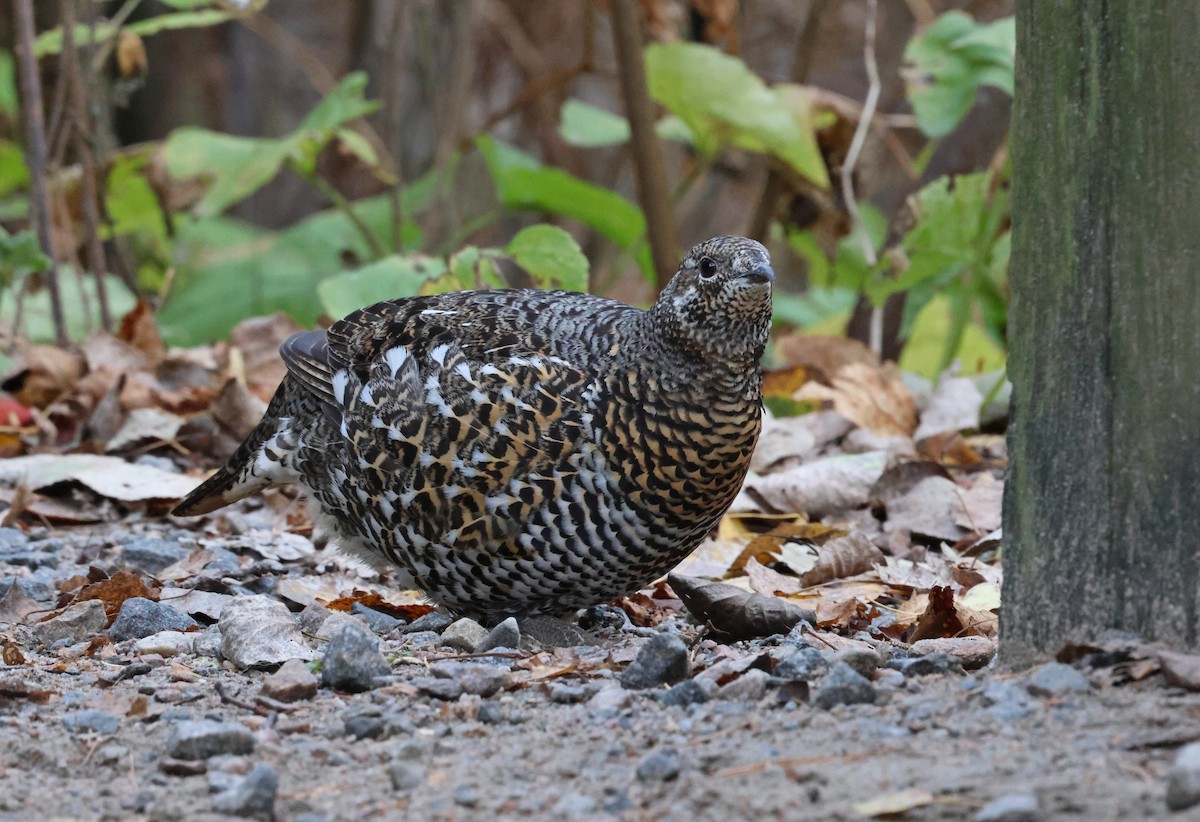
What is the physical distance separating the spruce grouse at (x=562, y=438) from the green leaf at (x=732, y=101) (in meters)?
2.89

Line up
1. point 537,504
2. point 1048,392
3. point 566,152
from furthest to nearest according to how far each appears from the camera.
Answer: point 566,152 → point 537,504 → point 1048,392

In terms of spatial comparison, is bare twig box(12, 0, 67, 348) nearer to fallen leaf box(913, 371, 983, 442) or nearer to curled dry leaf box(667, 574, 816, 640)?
fallen leaf box(913, 371, 983, 442)

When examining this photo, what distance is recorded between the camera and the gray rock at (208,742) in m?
2.61

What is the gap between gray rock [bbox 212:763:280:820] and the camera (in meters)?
2.34

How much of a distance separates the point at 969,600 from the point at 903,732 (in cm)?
136

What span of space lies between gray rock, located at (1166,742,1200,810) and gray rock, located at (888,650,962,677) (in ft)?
2.74

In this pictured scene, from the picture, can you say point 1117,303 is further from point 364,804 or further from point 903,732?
point 364,804

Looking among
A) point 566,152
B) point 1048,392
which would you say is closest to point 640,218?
point 566,152

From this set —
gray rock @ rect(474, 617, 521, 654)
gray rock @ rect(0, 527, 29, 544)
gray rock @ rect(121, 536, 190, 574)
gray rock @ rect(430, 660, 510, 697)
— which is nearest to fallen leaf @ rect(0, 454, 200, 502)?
gray rock @ rect(0, 527, 29, 544)

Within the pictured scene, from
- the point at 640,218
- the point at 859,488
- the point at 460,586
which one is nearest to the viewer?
the point at 460,586

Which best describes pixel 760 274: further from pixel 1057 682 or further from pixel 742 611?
pixel 1057 682

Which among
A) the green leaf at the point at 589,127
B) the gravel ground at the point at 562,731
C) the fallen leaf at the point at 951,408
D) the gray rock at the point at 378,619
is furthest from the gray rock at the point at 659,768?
the green leaf at the point at 589,127

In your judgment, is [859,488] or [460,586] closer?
[460,586]

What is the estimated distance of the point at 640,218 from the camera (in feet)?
26.1
